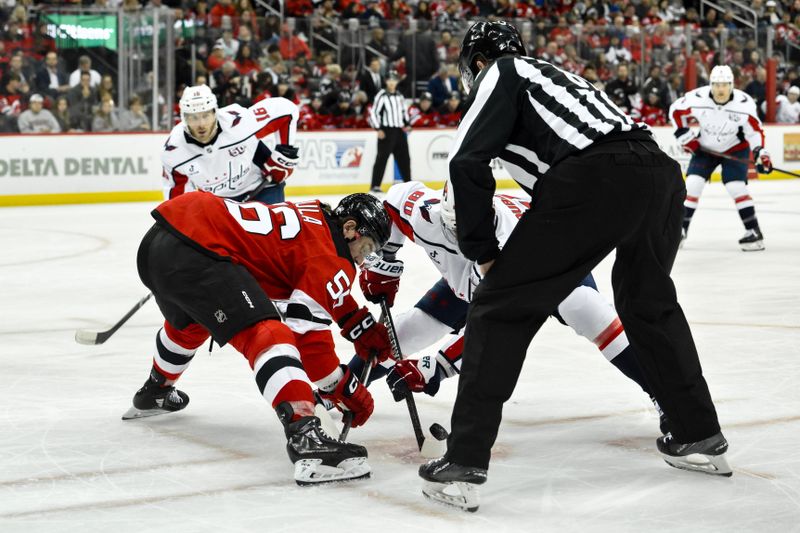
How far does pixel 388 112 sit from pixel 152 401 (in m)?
9.76

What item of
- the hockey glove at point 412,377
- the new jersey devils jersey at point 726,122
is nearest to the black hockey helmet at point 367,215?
the hockey glove at point 412,377

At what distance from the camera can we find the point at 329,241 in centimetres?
332

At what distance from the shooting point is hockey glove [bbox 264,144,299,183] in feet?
19.2

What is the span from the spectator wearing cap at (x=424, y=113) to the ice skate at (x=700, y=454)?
1146cm

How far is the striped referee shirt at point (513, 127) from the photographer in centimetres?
275

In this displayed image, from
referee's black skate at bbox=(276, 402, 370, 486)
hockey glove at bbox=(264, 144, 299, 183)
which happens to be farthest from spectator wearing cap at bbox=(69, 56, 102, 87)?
referee's black skate at bbox=(276, 402, 370, 486)

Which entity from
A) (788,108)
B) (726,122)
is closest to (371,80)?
(726,122)

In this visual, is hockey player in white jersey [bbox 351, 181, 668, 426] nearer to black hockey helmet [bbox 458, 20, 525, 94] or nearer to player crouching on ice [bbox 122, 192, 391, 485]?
player crouching on ice [bbox 122, 192, 391, 485]

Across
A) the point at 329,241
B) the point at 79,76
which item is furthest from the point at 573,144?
the point at 79,76

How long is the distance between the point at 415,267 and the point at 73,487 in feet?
16.5

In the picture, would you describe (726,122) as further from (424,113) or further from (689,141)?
(424,113)

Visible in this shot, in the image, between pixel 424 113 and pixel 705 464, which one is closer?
pixel 705 464

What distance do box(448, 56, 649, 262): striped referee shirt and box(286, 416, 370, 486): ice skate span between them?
633 mm

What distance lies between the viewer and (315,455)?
3.05m
